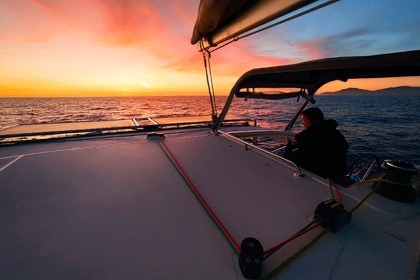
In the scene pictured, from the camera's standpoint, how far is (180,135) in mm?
5004

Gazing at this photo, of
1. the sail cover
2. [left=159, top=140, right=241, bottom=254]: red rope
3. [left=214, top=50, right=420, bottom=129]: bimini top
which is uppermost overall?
the sail cover

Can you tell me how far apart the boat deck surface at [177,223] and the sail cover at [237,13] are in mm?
2051

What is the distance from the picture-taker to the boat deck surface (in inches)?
49.8

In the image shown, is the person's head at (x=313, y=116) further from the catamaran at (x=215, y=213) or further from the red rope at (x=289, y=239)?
the red rope at (x=289, y=239)

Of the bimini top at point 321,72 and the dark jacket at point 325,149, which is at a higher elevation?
A: the bimini top at point 321,72

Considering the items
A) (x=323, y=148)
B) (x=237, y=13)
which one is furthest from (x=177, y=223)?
(x=237, y=13)

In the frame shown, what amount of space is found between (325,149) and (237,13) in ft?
7.79

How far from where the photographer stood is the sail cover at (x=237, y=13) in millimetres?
2144

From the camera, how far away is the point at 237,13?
111 inches

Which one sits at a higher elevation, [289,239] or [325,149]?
[325,149]

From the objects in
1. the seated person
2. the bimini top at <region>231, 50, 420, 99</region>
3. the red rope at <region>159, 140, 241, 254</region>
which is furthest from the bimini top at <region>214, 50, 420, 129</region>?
the red rope at <region>159, 140, 241, 254</region>

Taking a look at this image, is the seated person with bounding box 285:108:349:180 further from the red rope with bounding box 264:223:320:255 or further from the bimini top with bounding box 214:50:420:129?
the red rope with bounding box 264:223:320:255

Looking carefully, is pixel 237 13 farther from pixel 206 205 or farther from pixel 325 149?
pixel 206 205

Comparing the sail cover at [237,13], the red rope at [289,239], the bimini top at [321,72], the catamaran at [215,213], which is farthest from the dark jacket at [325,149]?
the sail cover at [237,13]
